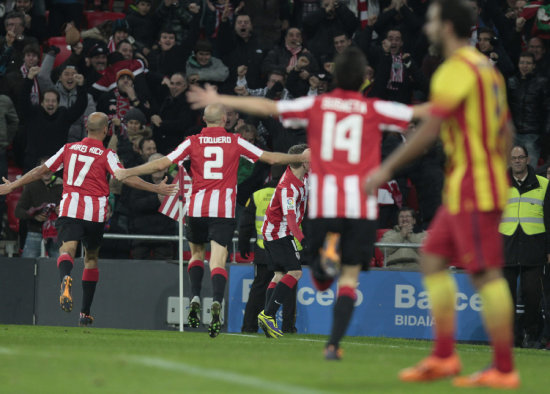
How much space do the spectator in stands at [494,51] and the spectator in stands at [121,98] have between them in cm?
559

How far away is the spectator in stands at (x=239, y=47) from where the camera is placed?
19.3 meters

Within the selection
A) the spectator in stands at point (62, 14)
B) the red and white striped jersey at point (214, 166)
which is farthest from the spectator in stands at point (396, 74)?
the red and white striped jersey at point (214, 166)

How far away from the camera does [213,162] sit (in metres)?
12.3

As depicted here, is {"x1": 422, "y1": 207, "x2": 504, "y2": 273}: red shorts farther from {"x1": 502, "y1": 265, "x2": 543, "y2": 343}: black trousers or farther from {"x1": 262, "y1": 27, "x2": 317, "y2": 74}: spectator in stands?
{"x1": 262, "y1": 27, "x2": 317, "y2": 74}: spectator in stands

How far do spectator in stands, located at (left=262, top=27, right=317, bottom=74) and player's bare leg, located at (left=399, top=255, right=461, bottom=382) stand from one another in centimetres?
1273

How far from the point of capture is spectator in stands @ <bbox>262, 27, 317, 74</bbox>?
62.8 ft

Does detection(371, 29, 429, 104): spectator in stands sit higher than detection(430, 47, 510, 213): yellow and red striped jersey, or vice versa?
detection(371, 29, 429, 104): spectator in stands

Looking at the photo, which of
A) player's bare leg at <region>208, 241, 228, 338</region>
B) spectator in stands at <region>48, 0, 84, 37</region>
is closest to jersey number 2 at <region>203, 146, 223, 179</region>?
player's bare leg at <region>208, 241, 228, 338</region>

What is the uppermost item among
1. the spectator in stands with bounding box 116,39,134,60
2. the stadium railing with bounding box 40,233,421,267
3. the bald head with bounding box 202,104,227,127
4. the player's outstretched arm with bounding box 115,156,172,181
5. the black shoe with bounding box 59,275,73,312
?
the spectator in stands with bounding box 116,39,134,60

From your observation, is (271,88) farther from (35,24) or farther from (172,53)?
(35,24)

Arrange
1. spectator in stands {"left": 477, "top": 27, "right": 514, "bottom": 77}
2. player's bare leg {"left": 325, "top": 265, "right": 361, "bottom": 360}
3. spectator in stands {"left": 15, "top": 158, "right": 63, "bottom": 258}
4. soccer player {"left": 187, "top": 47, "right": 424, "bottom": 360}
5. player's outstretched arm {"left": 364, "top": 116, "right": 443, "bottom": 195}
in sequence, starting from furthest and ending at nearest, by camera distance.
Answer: spectator in stands {"left": 477, "top": 27, "right": 514, "bottom": 77} → spectator in stands {"left": 15, "top": 158, "right": 63, "bottom": 258} → soccer player {"left": 187, "top": 47, "right": 424, "bottom": 360} → player's bare leg {"left": 325, "top": 265, "right": 361, "bottom": 360} → player's outstretched arm {"left": 364, "top": 116, "right": 443, "bottom": 195}

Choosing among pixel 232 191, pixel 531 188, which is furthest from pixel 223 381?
pixel 531 188

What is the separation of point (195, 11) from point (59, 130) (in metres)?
4.10

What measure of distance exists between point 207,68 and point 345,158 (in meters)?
11.4
